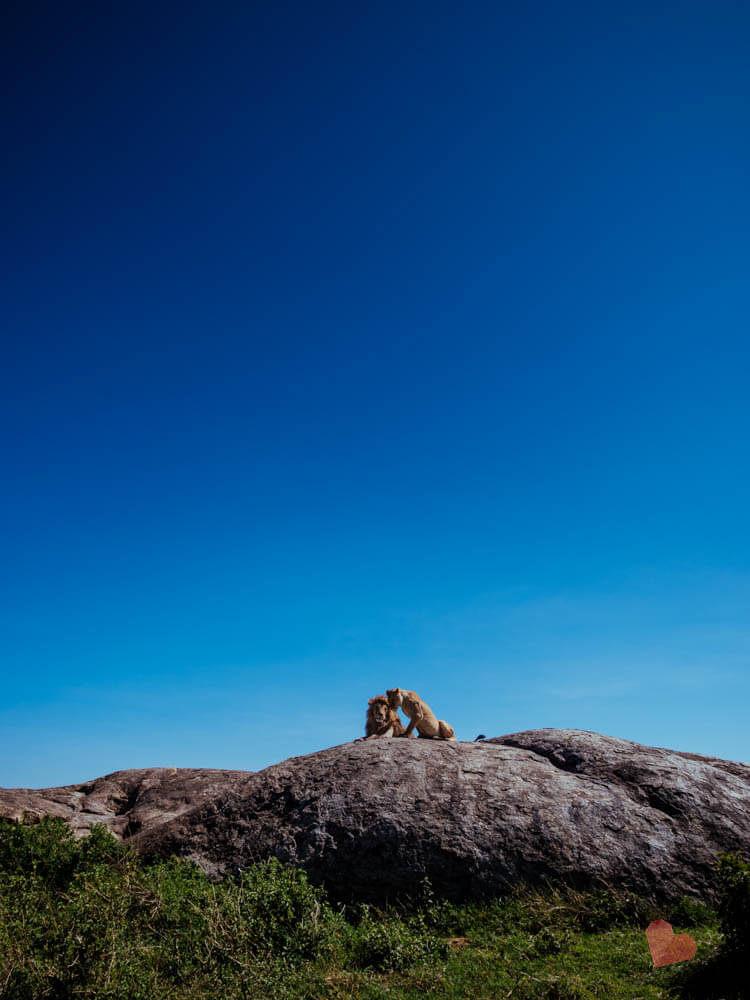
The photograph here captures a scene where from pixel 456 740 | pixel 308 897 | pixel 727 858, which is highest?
pixel 456 740

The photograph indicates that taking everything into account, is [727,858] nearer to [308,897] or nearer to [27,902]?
[308,897]

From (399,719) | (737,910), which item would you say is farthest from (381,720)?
(737,910)

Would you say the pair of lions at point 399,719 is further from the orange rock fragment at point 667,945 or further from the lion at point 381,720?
the orange rock fragment at point 667,945

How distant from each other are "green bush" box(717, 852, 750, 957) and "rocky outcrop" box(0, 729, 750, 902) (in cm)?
351

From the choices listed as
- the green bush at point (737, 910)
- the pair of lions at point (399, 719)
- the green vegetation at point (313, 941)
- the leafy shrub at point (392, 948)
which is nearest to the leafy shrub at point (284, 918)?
the green vegetation at point (313, 941)

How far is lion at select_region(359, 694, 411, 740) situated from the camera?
16.6 metres

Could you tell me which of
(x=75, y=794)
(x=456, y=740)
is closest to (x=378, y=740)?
(x=456, y=740)

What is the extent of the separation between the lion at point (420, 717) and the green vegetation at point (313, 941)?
16.7ft

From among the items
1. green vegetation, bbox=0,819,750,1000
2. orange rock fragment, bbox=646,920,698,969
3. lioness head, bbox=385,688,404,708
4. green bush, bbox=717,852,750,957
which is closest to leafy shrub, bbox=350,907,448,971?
green vegetation, bbox=0,819,750,1000

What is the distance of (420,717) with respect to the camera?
1655 cm

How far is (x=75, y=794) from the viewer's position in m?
19.0

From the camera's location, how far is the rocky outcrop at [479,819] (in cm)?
1164

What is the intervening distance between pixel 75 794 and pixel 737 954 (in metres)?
18.2

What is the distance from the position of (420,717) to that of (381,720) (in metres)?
1.07
